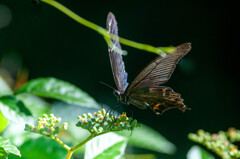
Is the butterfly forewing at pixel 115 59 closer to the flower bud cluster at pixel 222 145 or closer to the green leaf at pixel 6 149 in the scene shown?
the flower bud cluster at pixel 222 145

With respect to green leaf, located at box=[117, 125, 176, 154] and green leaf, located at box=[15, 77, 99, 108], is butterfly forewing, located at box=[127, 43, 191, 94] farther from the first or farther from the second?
green leaf, located at box=[117, 125, 176, 154]

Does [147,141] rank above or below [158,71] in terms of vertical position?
below

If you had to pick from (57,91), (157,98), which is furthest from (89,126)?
(157,98)

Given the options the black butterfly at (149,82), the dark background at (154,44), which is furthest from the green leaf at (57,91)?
the dark background at (154,44)

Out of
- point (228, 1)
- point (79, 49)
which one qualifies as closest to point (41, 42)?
point (79, 49)

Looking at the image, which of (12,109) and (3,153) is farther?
(12,109)

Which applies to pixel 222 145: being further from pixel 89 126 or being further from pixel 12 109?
pixel 12 109

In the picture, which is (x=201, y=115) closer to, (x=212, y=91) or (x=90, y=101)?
(x=212, y=91)

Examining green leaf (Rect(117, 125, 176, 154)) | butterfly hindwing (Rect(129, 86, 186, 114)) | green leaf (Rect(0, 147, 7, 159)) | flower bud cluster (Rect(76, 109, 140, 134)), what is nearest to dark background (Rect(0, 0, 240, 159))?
green leaf (Rect(117, 125, 176, 154))
